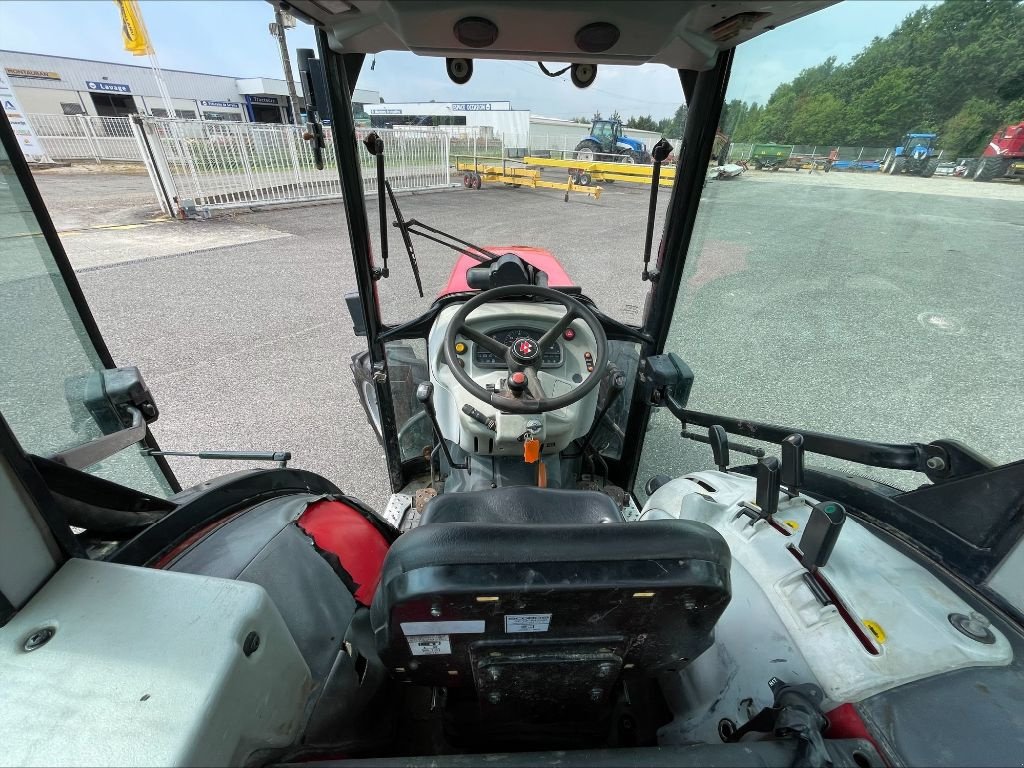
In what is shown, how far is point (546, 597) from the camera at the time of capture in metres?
0.78

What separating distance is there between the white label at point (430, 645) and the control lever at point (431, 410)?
4.81 ft

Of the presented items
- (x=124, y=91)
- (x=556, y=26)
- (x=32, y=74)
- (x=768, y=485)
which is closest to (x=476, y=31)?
(x=556, y=26)

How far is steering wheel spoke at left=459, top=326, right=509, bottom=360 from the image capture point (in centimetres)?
206

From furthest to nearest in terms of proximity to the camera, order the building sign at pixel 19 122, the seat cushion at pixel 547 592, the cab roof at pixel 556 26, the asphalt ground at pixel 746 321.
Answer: the building sign at pixel 19 122, the asphalt ground at pixel 746 321, the cab roof at pixel 556 26, the seat cushion at pixel 547 592

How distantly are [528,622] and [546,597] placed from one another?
3.5 inches

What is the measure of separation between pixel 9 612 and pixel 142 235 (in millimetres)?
9987

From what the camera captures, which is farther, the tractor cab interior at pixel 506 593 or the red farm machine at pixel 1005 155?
the red farm machine at pixel 1005 155

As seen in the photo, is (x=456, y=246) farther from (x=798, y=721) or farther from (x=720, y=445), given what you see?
(x=798, y=721)

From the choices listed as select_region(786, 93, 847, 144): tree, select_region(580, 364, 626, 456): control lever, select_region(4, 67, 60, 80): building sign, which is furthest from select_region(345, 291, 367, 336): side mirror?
select_region(4, 67, 60, 80): building sign

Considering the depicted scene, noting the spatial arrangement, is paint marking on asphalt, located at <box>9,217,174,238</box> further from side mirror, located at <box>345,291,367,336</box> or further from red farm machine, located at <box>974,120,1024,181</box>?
red farm machine, located at <box>974,120,1024,181</box>

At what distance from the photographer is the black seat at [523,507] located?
4.93ft

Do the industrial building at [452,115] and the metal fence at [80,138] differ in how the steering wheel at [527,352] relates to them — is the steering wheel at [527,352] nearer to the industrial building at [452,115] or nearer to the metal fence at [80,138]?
the industrial building at [452,115]

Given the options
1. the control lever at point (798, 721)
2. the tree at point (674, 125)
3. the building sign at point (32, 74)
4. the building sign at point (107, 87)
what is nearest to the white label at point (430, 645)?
the control lever at point (798, 721)

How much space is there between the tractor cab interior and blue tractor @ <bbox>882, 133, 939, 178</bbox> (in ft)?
1.64
